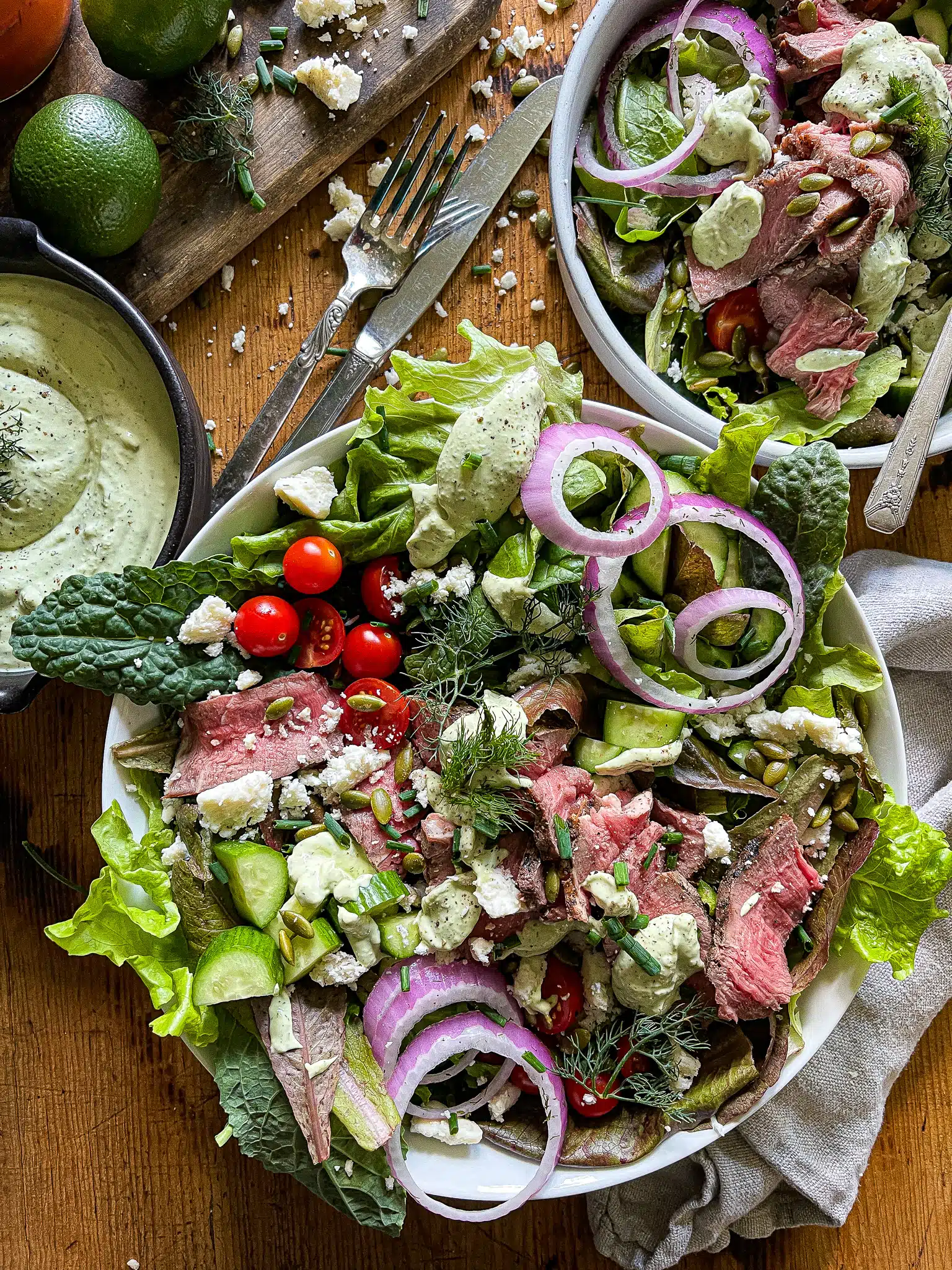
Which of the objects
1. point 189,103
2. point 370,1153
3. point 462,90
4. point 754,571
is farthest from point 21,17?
point 370,1153

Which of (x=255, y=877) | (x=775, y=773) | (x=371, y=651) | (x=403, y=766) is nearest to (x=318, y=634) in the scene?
(x=371, y=651)

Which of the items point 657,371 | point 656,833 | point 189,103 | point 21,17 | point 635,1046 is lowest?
point 635,1046

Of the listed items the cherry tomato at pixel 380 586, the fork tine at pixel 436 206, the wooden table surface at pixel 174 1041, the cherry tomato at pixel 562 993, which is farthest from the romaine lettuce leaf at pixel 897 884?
the fork tine at pixel 436 206

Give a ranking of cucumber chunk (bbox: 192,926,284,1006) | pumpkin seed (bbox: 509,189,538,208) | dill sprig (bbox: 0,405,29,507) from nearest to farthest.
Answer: cucumber chunk (bbox: 192,926,284,1006) → dill sprig (bbox: 0,405,29,507) → pumpkin seed (bbox: 509,189,538,208)

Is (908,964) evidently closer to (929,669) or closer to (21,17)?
(929,669)

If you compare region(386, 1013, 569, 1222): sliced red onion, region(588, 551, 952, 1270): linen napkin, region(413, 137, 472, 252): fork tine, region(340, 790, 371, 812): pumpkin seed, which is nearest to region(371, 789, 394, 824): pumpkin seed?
region(340, 790, 371, 812): pumpkin seed

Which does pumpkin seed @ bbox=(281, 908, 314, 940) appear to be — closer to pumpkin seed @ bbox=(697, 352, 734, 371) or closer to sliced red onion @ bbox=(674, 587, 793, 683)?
sliced red onion @ bbox=(674, 587, 793, 683)
